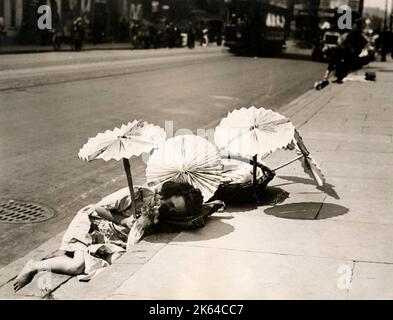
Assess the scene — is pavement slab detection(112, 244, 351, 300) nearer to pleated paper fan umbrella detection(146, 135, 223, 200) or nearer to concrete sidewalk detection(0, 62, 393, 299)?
concrete sidewalk detection(0, 62, 393, 299)

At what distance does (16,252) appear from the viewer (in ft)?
18.3

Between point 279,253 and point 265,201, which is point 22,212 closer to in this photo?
point 265,201

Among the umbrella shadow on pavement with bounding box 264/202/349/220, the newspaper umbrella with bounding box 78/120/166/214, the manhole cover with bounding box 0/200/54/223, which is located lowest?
the manhole cover with bounding box 0/200/54/223

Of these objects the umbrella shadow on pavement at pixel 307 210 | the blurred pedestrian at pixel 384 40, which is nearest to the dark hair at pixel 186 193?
the umbrella shadow on pavement at pixel 307 210

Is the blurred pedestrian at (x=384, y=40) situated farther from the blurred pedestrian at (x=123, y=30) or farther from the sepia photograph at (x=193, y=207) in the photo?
the sepia photograph at (x=193, y=207)

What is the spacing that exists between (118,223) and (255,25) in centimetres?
3827

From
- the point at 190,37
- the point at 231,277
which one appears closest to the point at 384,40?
the point at 190,37

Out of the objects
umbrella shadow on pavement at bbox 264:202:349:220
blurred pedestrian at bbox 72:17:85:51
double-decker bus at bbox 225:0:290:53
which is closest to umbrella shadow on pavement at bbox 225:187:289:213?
umbrella shadow on pavement at bbox 264:202:349:220

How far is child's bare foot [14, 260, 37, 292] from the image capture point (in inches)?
189

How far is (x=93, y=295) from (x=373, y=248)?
2280 mm

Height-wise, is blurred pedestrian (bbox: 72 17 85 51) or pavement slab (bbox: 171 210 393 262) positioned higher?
blurred pedestrian (bbox: 72 17 85 51)

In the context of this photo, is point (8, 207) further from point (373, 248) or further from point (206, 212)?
point (373, 248)

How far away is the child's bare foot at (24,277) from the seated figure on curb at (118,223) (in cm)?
8

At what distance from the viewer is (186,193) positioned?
5.66 metres
